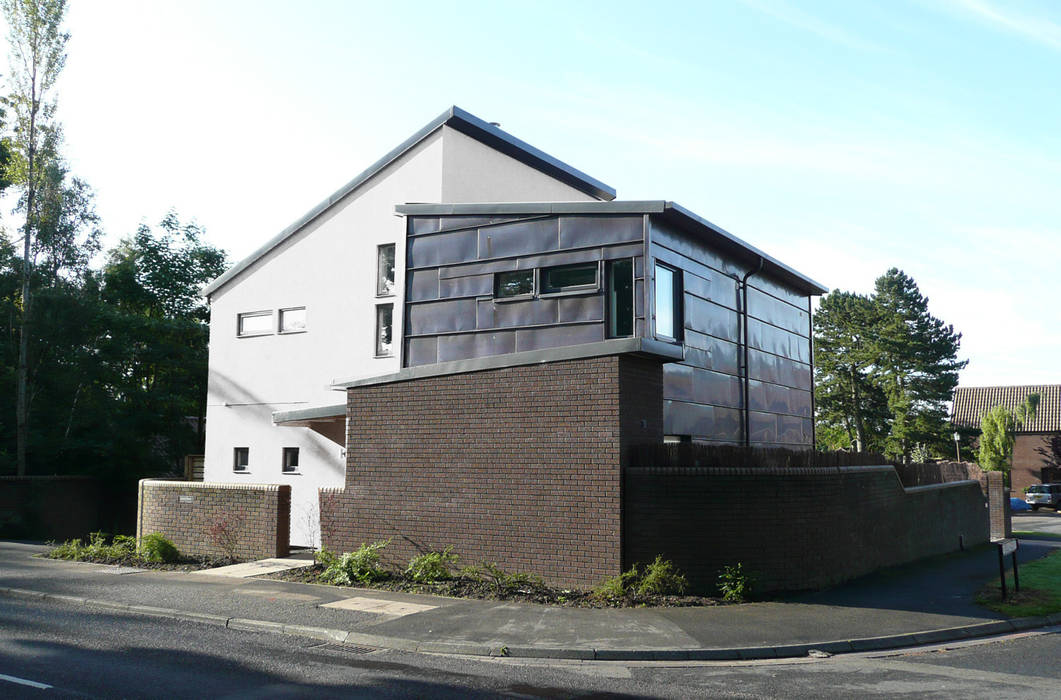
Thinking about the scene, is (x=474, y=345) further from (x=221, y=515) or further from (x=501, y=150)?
(x=501, y=150)

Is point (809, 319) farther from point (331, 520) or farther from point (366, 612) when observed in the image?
point (366, 612)

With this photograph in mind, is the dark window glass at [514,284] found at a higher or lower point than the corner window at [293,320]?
lower

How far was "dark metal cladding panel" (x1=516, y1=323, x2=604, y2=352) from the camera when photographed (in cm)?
1595

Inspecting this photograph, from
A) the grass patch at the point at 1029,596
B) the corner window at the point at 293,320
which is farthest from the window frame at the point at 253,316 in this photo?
the grass patch at the point at 1029,596

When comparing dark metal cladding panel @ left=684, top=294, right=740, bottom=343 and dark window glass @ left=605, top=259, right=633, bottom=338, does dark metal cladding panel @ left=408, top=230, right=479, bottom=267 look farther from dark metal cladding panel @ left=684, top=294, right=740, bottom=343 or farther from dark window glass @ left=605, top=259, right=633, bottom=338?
dark metal cladding panel @ left=684, top=294, right=740, bottom=343

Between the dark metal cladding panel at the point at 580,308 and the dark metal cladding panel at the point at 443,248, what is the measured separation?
2391 mm

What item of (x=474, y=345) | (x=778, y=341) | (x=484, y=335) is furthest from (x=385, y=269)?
(x=778, y=341)

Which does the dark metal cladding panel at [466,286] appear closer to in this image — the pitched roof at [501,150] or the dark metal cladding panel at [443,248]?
the dark metal cladding panel at [443,248]

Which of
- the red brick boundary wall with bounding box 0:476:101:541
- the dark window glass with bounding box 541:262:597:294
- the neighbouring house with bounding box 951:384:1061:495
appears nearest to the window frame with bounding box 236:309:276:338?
the red brick boundary wall with bounding box 0:476:101:541

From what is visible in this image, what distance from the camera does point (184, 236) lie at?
44531mm

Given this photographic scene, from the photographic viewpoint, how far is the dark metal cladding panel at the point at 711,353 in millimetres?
17703

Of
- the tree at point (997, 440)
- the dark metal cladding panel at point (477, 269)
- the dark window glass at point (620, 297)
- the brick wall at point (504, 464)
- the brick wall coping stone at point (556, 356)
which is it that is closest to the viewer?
the brick wall at point (504, 464)

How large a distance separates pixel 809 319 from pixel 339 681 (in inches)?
812

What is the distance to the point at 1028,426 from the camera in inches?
2522
